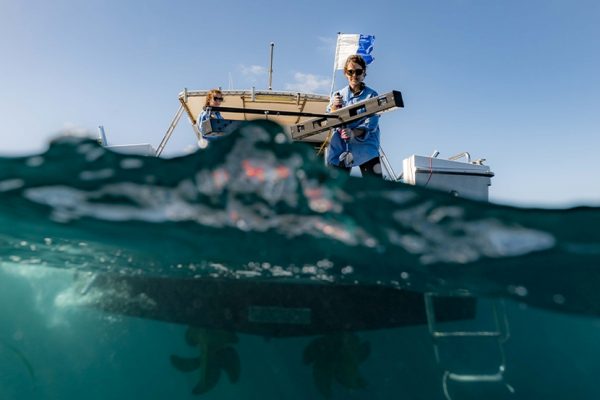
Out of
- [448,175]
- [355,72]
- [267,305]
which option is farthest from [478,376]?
[355,72]

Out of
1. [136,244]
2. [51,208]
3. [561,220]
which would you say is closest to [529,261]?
[561,220]

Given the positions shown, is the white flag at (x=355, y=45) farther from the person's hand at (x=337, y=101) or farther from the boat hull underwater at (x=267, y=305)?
the boat hull underwater at (x=267, y=305)

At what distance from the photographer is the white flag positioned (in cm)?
763

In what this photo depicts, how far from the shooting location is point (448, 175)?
593 centimetres

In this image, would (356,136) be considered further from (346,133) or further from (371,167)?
(371,167)

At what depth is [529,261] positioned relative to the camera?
5.09m

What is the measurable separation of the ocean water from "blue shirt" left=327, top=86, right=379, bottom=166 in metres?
1.06

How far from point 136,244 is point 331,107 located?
307 centimetres

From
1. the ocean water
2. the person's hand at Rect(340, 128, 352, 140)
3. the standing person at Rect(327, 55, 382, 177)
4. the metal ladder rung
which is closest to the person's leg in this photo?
the standing person at Rect(327, 55, 382, 177)

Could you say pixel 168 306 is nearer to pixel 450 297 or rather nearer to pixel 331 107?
pixel 331 107

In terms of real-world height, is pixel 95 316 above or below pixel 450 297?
below

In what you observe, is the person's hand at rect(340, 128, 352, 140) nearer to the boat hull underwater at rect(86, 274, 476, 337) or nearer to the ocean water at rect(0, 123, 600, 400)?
the ocean water at rect(0, 123, 600, 400)

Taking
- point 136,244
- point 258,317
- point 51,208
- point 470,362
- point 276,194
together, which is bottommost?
point 470,362

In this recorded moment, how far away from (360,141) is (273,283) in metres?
2.45
